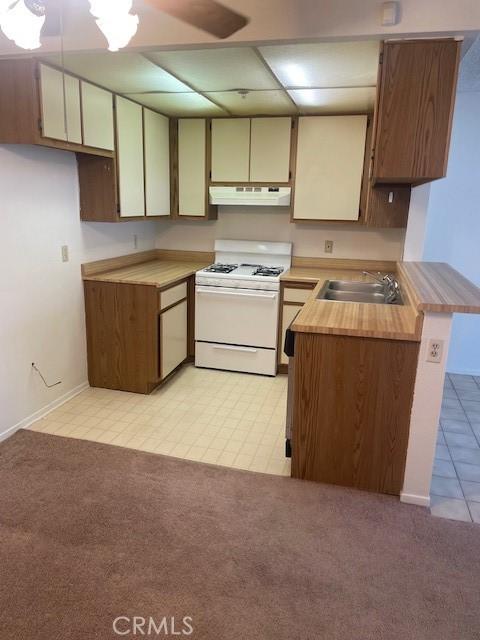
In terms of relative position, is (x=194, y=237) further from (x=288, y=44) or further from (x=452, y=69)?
(x=452, y=69)

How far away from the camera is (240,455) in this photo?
9.07 feet

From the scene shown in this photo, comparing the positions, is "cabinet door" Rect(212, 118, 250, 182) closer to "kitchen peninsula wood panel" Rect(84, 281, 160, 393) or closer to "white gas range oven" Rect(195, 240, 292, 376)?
"white gas range oven" Rect(195, 240, 292, 376)

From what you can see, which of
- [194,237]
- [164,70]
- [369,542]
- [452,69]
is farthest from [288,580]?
[194,237]

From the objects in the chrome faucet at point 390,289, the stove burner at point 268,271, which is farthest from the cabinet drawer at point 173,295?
the chrome faucet at point 390,289

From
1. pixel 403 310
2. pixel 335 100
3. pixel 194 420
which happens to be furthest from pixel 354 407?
pixel 335 100

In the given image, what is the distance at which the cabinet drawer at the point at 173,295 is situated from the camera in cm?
356

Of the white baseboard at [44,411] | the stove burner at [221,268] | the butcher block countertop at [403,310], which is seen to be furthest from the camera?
the stove burner at [221,268]

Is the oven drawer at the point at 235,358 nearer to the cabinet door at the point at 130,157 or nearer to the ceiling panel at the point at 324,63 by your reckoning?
the cabinet door at the point at 130,157

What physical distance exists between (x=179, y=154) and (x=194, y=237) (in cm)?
82

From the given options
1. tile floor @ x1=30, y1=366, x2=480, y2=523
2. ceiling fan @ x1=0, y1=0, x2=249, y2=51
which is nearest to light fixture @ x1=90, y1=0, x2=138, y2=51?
ceiling fan @ x1=0, y1=0, x2=249, y2=51

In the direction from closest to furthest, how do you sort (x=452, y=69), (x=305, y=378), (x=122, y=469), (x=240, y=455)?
(x=452, y=69), (x=305, y=378), (x=122, y=469), (x=240, y=455)

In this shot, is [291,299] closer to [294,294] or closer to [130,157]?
[294,294]

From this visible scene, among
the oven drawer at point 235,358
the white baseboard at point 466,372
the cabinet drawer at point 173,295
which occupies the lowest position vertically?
the white baseboard at point 466,372

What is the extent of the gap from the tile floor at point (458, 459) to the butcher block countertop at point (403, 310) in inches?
35.5
